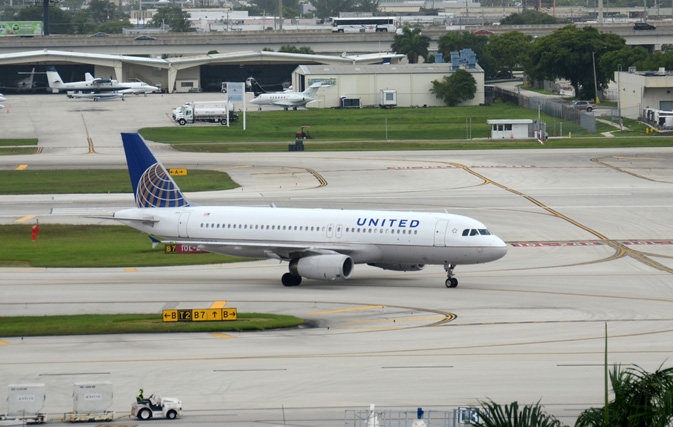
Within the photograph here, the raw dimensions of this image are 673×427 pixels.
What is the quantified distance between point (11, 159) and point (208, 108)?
4006 centimetres

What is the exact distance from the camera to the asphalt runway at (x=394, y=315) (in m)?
34.1

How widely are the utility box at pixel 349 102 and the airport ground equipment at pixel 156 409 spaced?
443 feet

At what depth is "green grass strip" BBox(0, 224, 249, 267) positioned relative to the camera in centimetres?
6138

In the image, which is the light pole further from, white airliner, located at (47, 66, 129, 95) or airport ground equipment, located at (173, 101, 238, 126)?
white airliner, located at (47, 66, 129, 95)

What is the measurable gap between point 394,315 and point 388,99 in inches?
4717

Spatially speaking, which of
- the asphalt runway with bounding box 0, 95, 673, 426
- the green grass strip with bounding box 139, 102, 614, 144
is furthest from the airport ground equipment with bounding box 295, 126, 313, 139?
the asphalt runway with bounding box 0, 95, 673, 426

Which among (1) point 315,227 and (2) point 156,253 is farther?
(2) point 156,253

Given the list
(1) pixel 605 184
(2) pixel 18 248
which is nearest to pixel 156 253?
(2) pixel 18 248

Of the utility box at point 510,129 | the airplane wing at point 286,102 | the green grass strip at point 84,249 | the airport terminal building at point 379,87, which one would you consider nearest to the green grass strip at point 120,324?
the green grass strip at point 84,249

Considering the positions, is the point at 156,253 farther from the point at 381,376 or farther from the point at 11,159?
the point at 11,159

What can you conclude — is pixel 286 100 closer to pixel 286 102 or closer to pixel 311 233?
pixel 286 102

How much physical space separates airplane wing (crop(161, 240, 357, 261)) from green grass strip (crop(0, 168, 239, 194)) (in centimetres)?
3457

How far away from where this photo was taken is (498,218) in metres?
74.7

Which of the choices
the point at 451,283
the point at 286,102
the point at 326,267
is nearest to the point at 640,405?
the point at 326,267
